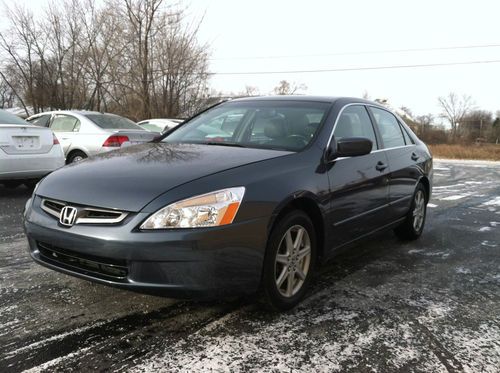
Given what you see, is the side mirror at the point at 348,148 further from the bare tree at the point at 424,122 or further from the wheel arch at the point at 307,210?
the bare tree at the point at 424,122

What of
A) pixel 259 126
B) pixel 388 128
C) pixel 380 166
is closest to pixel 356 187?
pixel 380 166

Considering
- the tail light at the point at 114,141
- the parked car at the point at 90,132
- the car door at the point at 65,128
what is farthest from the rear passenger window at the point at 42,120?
the tail light at the point at 114,141

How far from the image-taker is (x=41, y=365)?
233cm

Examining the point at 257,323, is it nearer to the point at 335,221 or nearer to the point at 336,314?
the point at 336,314

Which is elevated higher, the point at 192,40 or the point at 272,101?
the point at 192,40

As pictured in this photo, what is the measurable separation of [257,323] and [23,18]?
3126 centimetres

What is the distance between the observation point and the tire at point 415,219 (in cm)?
505

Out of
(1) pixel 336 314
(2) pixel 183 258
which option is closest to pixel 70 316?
(2) pixel 183 258

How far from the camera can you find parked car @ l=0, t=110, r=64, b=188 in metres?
6.59

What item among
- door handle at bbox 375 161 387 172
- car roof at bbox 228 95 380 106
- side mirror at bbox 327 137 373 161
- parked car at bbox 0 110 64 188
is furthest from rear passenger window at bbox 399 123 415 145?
parked car at bbox 0 110 64 188

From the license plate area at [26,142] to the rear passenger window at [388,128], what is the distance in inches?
199

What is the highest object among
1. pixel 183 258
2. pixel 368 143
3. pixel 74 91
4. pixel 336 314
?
pixel 74 91

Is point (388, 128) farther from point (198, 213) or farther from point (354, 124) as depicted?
point (198, 213)

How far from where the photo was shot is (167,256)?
2490mm
